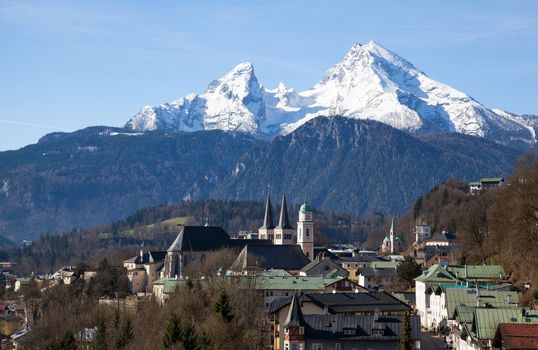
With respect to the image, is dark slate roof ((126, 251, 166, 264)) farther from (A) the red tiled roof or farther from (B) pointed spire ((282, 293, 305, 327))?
(A) the red tiled roof

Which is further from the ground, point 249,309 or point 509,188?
point 509,188

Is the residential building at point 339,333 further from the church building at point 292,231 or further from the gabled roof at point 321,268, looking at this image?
the church building at point 292,231

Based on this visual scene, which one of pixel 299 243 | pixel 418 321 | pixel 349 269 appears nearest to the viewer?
pixel 418 321

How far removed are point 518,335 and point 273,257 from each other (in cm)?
8948

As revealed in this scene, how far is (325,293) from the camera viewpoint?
109 meters

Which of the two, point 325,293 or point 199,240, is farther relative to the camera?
point 199,240

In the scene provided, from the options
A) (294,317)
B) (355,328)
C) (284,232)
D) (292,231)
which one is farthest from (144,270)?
(355,328)

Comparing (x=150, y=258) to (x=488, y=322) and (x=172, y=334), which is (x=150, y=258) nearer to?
(x=172, y=334)

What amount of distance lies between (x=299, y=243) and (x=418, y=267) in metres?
45.2

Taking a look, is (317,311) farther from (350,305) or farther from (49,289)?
(49,289)

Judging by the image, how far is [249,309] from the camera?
89.9m

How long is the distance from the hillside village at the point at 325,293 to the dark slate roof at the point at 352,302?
4.2 inches

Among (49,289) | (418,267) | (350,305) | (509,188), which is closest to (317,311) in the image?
(350,305)

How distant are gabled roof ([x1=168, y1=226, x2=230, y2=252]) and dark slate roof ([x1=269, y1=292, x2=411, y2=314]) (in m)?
66.0
